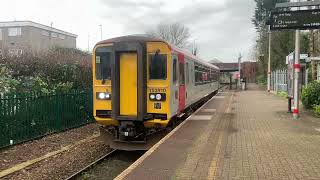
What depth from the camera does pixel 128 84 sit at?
38.4 ft

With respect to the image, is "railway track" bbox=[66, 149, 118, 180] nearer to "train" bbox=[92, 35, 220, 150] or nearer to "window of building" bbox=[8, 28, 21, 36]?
"train" bbox=[92, 35, 220, 150]

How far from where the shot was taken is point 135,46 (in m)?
11.5

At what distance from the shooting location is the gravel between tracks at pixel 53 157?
32.6ft

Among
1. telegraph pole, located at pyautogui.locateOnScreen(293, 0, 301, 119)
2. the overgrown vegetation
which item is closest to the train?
the overgrown vegetation

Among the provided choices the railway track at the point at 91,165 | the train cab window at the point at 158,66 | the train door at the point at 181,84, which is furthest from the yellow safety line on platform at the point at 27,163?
the train door at the point at 181,84

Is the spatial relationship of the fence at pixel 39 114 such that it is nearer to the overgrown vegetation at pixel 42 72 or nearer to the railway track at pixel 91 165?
the overgrown vegetation at pixel 42 72

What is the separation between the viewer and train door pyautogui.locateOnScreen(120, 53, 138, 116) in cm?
1165

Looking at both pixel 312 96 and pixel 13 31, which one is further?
pixel 13 31

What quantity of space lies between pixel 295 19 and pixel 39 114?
9598 mm

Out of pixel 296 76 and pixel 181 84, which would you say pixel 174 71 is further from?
pixel 296 76

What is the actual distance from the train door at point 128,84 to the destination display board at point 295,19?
6.96 m

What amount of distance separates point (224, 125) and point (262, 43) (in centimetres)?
4348

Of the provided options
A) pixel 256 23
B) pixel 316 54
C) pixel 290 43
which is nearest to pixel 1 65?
pixel 316 54

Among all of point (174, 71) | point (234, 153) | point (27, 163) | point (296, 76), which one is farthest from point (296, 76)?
point (27, 163)
